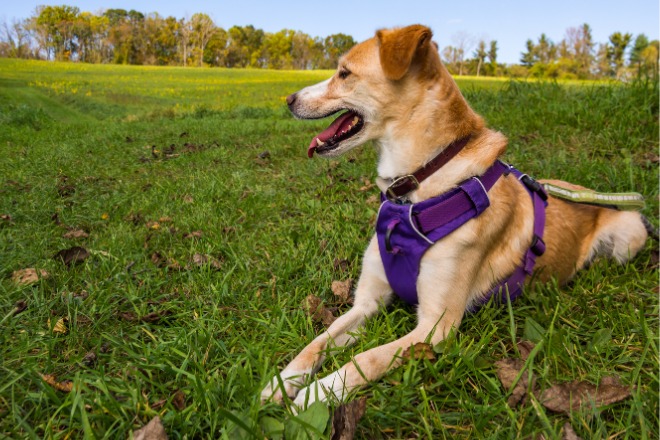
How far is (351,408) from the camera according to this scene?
61.2 inches

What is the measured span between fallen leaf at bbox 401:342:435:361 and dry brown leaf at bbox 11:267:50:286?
92.9 inches

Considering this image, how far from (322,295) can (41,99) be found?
47.9 feet

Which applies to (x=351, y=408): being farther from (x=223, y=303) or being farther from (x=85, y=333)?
(x=85, y=333)

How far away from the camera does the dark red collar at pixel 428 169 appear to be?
2.31 meters

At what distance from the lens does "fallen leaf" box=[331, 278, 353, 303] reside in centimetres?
275

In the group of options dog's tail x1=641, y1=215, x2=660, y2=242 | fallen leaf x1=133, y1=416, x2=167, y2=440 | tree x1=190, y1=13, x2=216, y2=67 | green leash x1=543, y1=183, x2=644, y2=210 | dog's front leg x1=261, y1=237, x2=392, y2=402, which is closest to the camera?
fallen leaf x1=133, y1=416, x2=167, y2=440

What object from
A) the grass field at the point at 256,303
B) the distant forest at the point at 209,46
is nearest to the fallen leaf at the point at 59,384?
the grass field at the point at 256,303

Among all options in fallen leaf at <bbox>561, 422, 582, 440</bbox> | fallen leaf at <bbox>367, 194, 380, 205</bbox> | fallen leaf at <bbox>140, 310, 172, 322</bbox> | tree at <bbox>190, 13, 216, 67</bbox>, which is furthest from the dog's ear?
tree at <bbox>190, 13, 216, 67</bbox>

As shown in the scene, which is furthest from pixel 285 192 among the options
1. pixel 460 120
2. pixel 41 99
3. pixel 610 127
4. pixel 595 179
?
pixel 41 99

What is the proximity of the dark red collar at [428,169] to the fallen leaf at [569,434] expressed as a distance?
1.29 meters

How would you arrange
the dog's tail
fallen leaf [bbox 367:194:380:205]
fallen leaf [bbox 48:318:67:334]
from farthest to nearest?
fallen leaf [bbox 367:194:380:205] → the dog's tail → fallen leaf [bbox 48:318:67:334]

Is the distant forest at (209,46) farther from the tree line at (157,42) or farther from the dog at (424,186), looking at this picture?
the dog at (424,186)

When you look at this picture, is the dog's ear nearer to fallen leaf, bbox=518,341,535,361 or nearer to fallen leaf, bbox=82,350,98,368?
fallen leaf, bbox=518,341,535,361

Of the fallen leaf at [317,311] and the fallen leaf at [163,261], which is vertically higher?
the fallen leaf at [317,311]
